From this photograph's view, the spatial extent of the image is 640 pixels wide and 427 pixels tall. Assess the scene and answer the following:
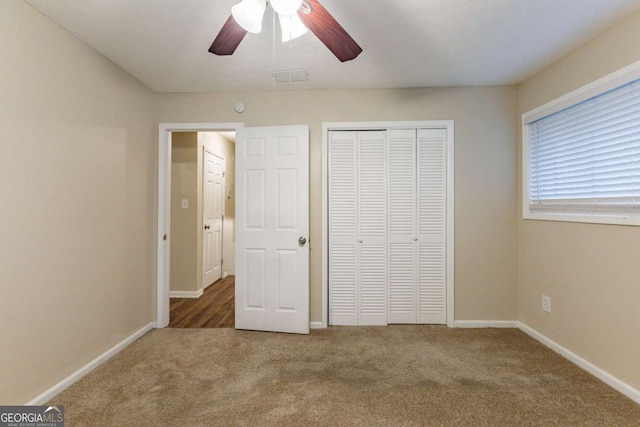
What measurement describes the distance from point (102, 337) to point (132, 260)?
0.68m

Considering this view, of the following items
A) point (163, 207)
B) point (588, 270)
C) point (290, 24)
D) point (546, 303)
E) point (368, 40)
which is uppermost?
point (368, 40)

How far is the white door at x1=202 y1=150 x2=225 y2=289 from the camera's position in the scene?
455 centimetres

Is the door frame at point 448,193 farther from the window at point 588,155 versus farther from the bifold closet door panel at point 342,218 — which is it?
the window at point 588,155

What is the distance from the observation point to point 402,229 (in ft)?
10.4

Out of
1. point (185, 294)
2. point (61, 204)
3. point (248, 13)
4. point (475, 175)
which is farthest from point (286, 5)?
point (185, 294)

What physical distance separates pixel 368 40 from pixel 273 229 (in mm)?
1844

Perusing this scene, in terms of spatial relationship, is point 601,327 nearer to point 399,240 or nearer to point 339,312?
point 399,240

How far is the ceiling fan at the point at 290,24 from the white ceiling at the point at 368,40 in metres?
0.38

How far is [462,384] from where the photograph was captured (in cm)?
210

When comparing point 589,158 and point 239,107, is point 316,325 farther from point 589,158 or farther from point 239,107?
point 589,158

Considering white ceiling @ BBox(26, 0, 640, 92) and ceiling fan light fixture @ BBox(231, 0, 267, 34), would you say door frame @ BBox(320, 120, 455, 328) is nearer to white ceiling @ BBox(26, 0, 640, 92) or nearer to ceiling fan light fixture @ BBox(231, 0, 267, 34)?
white ceiling @ BBox(26, 0, 640, 92)

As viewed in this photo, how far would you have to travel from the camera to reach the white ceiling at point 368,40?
188cm

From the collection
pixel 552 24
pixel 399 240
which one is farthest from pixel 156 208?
pixel 552 24

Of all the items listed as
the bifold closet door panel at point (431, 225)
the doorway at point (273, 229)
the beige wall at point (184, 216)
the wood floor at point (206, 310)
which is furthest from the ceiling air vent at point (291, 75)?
the beige wall at point (184, 216)
